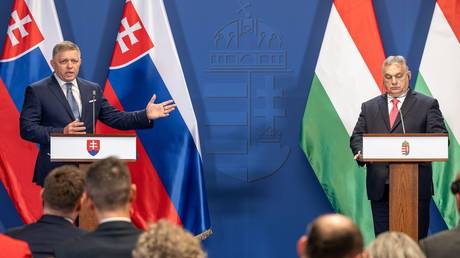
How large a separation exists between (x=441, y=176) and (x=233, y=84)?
178cm

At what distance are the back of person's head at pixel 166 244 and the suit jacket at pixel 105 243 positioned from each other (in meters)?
0.50

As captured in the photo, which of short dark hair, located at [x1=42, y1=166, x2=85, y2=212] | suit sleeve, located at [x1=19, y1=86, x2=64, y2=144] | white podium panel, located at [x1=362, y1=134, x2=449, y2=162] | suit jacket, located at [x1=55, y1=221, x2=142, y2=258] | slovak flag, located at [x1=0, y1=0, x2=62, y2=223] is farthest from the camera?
slovak flag, located at [x1=0, y1=0, x2=62, y2=223]

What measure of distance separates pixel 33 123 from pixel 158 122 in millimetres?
1387

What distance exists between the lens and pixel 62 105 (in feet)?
22.5

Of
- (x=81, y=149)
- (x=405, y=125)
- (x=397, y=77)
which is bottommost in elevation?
(x=81, y=149)

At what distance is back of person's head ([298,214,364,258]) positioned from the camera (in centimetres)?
299

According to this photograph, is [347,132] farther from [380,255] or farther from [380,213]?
[380,255]

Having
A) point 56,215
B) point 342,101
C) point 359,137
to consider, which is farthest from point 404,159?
point 56,215

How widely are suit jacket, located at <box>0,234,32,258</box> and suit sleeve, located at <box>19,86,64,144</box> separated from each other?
284cm

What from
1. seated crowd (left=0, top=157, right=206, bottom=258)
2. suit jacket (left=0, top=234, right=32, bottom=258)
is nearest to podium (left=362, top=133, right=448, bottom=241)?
seated crowd (left=0, top=157, right=206, bottom=258)

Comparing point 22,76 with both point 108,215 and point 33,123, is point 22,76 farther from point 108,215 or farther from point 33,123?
point 108,215

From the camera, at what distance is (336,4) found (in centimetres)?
791

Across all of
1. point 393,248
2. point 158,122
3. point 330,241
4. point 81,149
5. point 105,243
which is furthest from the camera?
point 158,122

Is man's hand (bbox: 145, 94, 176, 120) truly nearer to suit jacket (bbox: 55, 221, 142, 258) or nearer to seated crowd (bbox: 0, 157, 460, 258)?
seated crowd (bbox: 0, 157, 460, 258)
